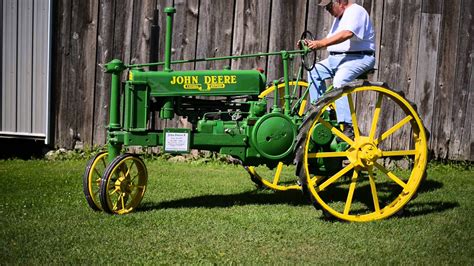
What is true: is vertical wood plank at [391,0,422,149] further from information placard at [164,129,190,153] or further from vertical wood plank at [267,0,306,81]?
information placard at [164,129,190,153]

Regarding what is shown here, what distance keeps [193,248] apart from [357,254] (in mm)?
1128

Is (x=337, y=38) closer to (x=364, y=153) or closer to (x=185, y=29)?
(x=364, y=153)

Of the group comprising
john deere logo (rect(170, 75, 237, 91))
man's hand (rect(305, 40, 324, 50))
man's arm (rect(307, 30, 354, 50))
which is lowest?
john deere logo (rect(170, 75, 237, 91))

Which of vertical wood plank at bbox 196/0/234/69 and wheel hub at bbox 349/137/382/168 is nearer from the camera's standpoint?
wheel hub at bbox 349/137/382/168

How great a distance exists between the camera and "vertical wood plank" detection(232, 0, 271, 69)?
8242 millimetres

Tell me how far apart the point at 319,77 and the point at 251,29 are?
1986mm

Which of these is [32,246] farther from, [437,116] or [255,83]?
[437,116]

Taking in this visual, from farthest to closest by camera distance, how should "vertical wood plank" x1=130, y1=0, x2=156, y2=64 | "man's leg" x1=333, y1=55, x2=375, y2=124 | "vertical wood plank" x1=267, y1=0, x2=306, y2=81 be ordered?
1. "vertical wood plank" x1=130, y1=0, x2=156, y2=64
2. "vertical wood plank" x1=267, y1=0, x2=306, y2=81
3. "man's leg" x1=333, y1=55, x2=375, y2=124

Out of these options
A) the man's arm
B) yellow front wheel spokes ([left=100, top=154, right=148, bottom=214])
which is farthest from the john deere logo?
the man's arm

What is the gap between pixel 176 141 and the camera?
18.7 feet

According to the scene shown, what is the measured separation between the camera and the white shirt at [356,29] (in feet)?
19.1

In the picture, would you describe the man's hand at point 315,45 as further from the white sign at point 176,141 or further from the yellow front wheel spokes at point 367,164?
the white sign at point 176,141

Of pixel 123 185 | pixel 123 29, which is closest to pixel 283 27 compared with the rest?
pixel 123 29

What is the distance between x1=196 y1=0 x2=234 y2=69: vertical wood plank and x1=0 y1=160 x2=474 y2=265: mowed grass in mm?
2010
